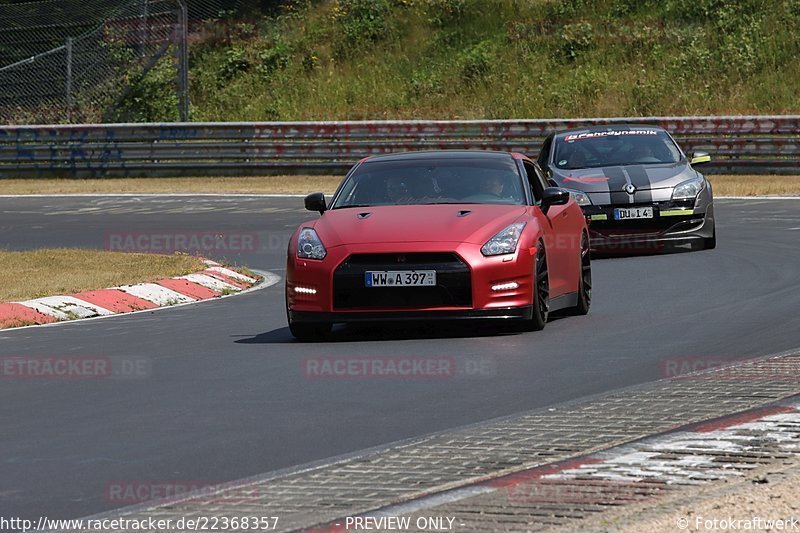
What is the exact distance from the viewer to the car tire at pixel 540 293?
11219mm

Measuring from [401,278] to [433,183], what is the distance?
55.9 inches

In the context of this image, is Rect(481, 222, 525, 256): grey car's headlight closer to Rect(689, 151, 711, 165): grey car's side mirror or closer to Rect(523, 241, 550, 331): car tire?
Rect(523, 241, 550, 331): car tire

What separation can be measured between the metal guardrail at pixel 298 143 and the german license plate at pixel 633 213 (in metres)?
12.1

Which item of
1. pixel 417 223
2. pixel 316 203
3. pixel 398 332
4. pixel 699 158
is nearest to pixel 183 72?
pixel 699 158

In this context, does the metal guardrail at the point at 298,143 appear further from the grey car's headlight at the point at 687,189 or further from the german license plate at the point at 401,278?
the german license plate at the point at 401,278

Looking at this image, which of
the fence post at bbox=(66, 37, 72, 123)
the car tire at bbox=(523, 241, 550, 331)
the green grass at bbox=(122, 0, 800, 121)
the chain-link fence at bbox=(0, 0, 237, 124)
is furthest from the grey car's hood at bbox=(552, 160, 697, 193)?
the fence post at bbox=(66, 37, 72, 123)

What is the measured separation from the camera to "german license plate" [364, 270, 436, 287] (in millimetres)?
10875

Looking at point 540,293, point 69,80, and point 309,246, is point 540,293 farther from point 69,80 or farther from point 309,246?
point 69,80

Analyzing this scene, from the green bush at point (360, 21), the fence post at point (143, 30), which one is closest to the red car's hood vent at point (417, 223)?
the fence post at point (143, 30)

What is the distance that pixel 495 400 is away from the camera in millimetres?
8531

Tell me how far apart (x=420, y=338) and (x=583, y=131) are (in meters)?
8.92

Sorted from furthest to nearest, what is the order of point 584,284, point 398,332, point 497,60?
point 497,60 → point 584,284 → point 398,332

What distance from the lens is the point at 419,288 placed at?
10906 mm

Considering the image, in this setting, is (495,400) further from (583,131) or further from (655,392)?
(583,131)
